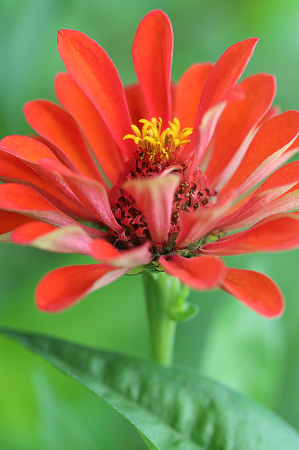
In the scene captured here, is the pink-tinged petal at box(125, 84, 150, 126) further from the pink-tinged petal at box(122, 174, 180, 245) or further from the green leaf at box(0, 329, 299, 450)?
the green leaf at box(0, 329, 299, 450)

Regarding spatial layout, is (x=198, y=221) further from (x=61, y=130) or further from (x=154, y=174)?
(x=61, y=130)

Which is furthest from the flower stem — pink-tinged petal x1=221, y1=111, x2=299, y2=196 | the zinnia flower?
pink-tinged petal x1=221, y1=111, x2=299, y2=196

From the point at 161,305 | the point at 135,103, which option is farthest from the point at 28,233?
the point at 135,103

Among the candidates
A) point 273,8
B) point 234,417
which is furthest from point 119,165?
point 273,8

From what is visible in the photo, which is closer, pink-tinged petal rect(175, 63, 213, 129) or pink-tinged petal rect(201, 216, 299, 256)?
pink-tinged petal rect(201, 216, 299, 256)

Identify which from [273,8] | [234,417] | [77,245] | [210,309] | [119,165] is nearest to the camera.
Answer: [77,245]

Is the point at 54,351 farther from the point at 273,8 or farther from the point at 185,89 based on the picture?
the point at 273,8
